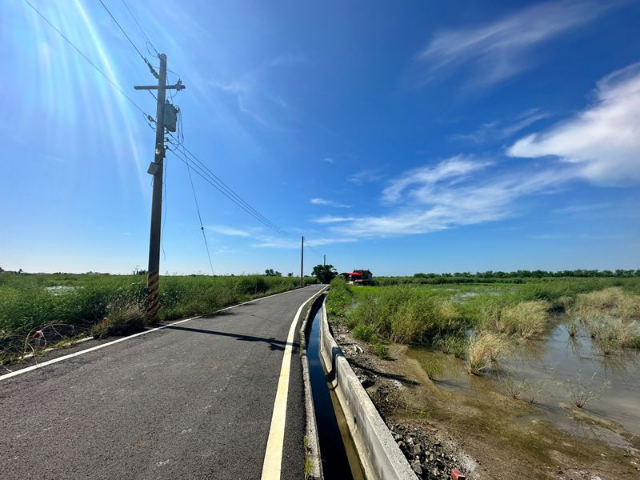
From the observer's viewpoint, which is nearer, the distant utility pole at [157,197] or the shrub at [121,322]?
the shrub at [121,322]

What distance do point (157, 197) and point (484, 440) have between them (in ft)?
35.7

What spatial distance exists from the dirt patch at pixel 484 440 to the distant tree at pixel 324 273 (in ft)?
235

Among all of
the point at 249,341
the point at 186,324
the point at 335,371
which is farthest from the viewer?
the point at 186,324

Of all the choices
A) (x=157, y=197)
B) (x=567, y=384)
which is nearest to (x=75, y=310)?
(x=157, y=197)

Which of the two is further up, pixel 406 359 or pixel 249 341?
pixel 249 341

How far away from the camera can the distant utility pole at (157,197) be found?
9.77 m

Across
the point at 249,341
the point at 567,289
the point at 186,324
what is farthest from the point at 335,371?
the point at 567,289

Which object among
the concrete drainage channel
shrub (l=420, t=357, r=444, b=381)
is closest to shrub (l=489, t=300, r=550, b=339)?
shrub (l=420, t=357, r=444, b=381)

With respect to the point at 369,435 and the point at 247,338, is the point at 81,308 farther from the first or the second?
the point at 369,435

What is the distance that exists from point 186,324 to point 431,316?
8.23 meters

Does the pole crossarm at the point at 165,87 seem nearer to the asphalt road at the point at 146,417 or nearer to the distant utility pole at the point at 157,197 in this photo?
the distant utility pole at the point at 157,197

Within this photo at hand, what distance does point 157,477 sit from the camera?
229 centimetres

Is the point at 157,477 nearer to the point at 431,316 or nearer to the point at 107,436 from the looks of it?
the point at 107,436

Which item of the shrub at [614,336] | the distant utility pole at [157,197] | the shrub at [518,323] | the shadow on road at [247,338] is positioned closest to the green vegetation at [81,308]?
the distant utility pole at [157,197]
